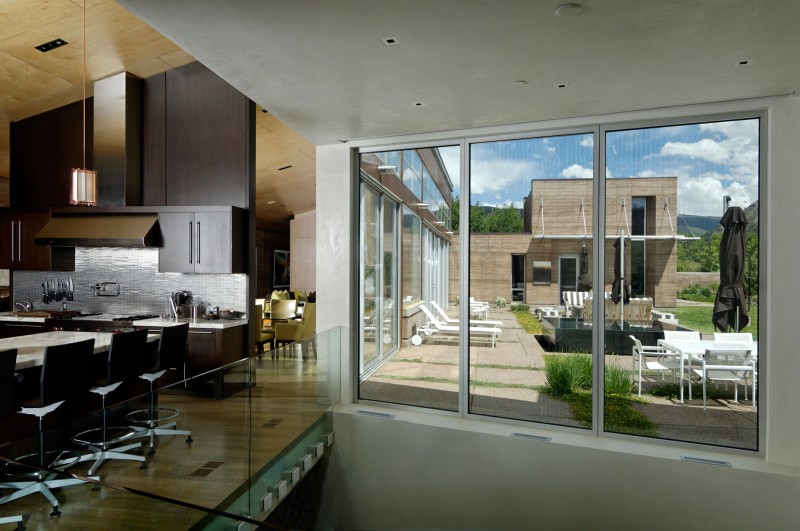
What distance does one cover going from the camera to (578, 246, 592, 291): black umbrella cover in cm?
438

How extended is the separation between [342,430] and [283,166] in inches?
251

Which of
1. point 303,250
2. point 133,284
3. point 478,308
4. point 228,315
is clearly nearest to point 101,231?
point 133,284

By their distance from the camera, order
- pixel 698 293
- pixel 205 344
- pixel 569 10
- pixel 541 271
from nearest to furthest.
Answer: pixel 569 10 < pixel 698 293 < pixel 541 271 < pixel 205 344

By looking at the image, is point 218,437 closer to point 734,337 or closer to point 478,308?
point 478,308

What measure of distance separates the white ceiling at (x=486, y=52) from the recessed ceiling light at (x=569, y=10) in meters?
0.03

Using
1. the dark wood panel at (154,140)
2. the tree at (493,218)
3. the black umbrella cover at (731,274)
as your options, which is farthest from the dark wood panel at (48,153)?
the black umbrella cover at (731,274)

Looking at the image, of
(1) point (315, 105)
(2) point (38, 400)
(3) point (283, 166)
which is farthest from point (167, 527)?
(3) point (283, 166)

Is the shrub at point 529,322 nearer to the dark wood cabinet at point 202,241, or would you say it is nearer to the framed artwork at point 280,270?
the dark wood cabinet at point 202,241

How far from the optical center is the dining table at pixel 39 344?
3.53 metres

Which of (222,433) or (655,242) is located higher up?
(655,242)

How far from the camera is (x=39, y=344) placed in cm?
400

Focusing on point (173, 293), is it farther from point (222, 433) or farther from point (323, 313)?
point (222, 433)

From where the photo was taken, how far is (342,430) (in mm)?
5008

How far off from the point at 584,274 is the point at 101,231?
218 inches
